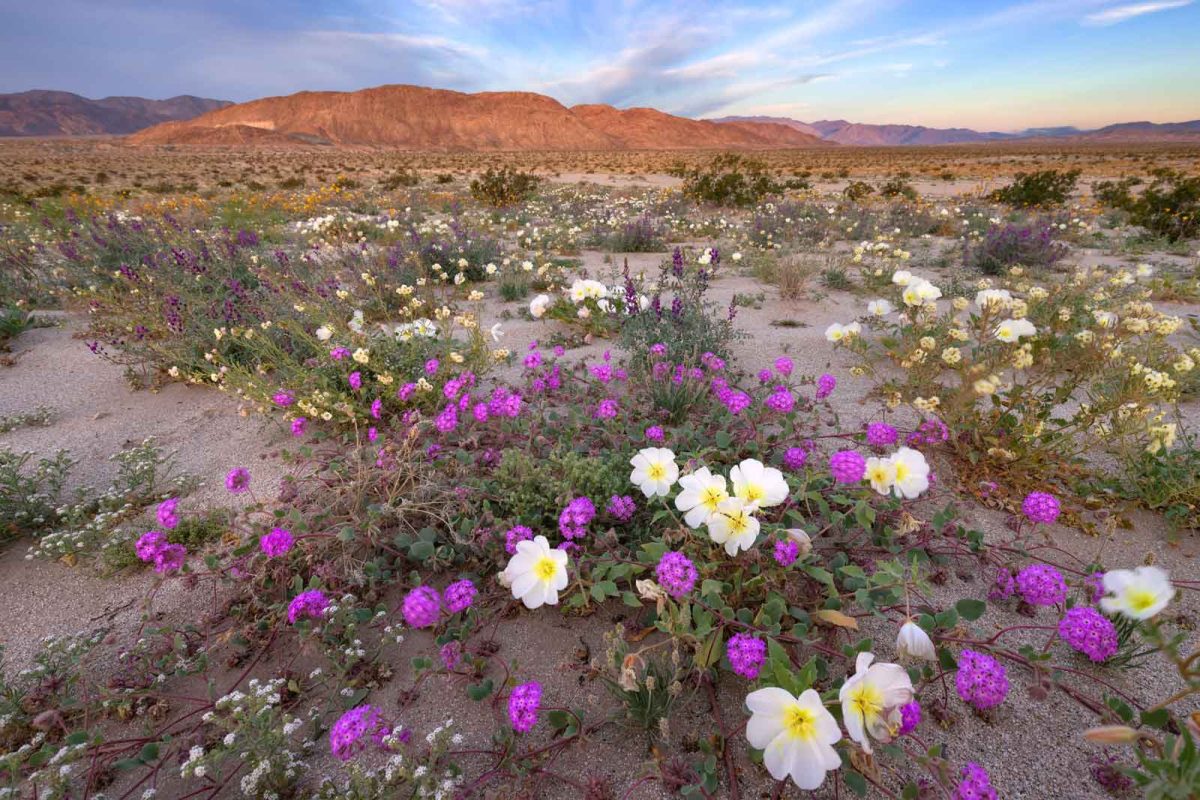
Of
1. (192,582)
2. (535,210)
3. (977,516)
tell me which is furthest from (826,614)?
(535,210)

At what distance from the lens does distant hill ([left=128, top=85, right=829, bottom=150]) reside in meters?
90.9

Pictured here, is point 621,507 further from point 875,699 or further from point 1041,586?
point 1041,586

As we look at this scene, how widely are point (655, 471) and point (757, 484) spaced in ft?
1.23

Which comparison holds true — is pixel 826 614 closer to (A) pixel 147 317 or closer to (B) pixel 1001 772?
(B) pixel 1001 772

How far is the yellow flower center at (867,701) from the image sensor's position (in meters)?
1.22

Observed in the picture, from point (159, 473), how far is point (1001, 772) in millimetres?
4188

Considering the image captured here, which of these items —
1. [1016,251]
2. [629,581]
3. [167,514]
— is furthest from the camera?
[1016,251]

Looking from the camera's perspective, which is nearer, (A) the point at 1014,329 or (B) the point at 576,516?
(B) the point at 576,516

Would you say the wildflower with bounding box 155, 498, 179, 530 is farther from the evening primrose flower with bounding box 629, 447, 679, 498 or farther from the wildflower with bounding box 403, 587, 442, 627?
the evening primrose flower with bounding box 629, 447, 679, 498

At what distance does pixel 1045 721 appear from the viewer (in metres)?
1.70

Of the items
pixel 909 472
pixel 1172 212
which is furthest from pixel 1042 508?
pixel 1172 212

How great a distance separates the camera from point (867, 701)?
1231 millimetres

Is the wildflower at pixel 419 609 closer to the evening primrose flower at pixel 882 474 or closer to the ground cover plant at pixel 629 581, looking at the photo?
the ground cover plant at pixel 629 581

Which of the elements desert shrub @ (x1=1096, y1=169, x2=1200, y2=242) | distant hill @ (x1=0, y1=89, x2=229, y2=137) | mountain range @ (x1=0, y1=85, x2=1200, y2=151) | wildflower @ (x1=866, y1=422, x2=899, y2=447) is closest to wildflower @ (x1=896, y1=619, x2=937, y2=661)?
wildflower @ (x1=866, y1=422, x2=899, y2=447)
